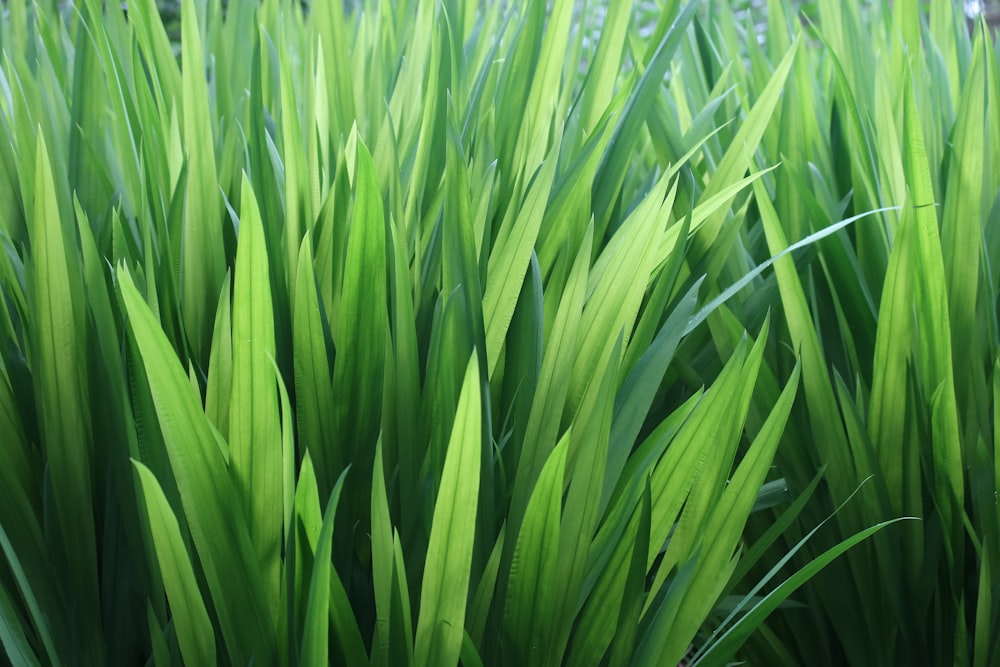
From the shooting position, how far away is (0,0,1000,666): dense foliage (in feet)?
1.56

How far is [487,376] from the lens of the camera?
517 mm

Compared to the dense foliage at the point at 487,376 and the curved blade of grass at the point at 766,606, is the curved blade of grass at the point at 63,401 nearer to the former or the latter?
the dense foliage at the point at 487,376

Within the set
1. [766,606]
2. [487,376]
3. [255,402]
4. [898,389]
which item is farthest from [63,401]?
[898,389]

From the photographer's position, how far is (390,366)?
55 centimetres

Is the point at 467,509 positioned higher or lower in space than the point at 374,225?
lower

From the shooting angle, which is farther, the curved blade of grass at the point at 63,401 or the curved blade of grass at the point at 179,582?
the curved blade of grass at the point at 63,401

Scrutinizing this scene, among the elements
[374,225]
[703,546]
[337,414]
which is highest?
[374,225]

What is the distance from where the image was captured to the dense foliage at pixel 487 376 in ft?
1.56

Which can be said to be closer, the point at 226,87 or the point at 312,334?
the point at 312,334

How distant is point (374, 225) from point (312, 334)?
75 mm

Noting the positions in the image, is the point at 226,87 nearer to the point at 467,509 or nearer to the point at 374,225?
the point at 374,225

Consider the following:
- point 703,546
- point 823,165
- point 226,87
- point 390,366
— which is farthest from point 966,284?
point 226,87

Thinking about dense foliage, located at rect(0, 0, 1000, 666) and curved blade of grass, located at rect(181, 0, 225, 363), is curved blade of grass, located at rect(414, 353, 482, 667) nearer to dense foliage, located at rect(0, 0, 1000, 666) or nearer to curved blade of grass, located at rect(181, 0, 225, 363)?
dense foliage, located at rect(0, 0, 1000, 666)

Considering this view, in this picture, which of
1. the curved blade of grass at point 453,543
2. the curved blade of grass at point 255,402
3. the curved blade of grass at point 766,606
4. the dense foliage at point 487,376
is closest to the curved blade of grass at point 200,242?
the dense foliage at point 487,376
